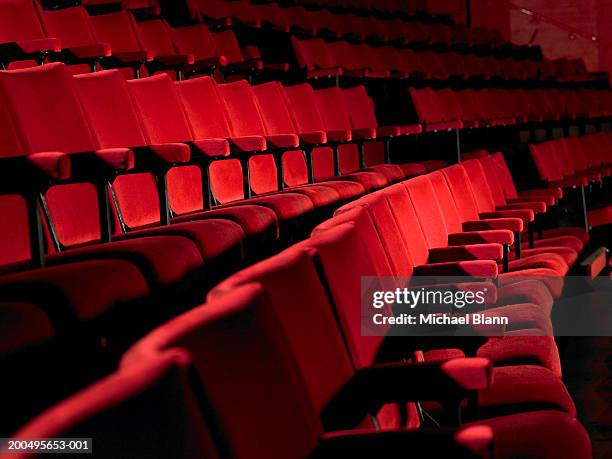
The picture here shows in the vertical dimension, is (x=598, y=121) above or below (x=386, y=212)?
below

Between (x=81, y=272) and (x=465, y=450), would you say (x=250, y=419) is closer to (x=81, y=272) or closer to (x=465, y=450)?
(x=465, y=450)

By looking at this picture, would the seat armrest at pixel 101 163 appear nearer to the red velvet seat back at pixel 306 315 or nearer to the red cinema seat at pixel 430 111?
the red velvet seat back at pixel 306 315

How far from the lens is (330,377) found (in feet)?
1.47

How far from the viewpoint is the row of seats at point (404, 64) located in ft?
6.12

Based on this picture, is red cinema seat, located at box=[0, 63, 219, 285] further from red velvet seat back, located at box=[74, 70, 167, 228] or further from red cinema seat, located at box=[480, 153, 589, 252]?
red cinema seat, located at box=[480, 153, 589, 252]

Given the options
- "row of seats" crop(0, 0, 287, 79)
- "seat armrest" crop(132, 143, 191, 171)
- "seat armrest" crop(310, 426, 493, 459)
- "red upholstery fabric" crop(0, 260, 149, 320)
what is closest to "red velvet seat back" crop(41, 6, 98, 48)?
"row of seats" crop(0, 0, 287, 79)

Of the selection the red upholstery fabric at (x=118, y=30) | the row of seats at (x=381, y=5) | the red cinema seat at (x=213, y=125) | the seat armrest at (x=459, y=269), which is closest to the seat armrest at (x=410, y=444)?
the seat armrest at (x=459, y=269)

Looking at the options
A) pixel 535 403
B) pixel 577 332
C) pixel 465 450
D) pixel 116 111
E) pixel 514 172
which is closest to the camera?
pixel 465 450

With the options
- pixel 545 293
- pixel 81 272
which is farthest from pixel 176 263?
pixel 545 293

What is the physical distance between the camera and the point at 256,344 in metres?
0.33

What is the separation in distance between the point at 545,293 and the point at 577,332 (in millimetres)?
358

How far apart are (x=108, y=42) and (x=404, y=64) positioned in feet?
3.67

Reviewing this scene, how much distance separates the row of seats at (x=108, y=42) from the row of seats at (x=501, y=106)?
393 mm

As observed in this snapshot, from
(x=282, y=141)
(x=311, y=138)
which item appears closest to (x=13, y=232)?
(x=282, y=141)
